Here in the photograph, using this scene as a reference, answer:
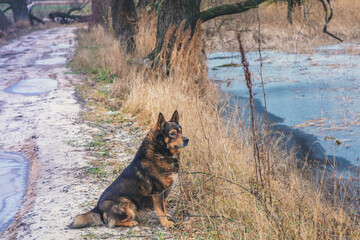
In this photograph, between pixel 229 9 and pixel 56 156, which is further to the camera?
pixel 229 9

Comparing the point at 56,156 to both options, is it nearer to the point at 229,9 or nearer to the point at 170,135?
the point at 170,135

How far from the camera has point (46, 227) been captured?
3.56 metres

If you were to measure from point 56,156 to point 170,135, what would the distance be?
8.58ft

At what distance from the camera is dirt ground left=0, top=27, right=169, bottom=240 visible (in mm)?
3539

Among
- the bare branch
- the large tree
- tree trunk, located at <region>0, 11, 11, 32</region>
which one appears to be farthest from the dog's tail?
tree trunk, located at <region>0, 11, 11, 32</region>

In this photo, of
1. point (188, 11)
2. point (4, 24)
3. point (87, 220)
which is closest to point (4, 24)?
point (4, 24)

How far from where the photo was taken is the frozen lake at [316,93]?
22.4 ft

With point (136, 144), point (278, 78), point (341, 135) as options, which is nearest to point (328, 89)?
point (278, 78)

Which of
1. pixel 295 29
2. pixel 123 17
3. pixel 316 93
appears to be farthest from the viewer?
pixel 295 29

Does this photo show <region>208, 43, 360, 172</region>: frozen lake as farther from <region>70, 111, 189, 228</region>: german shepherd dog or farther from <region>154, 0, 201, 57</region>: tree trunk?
<region>70, 111, 189, 228</region>: german shepherd dog

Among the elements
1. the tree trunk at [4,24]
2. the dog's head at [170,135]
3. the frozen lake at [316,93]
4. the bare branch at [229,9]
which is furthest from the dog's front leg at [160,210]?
the tree trunk at [4,24]

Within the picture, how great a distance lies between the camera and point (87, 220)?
342cm

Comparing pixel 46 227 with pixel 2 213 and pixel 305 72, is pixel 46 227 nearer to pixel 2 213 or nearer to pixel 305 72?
pixel 2 213

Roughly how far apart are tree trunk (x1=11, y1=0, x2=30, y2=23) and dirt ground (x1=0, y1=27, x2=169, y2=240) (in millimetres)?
21807
